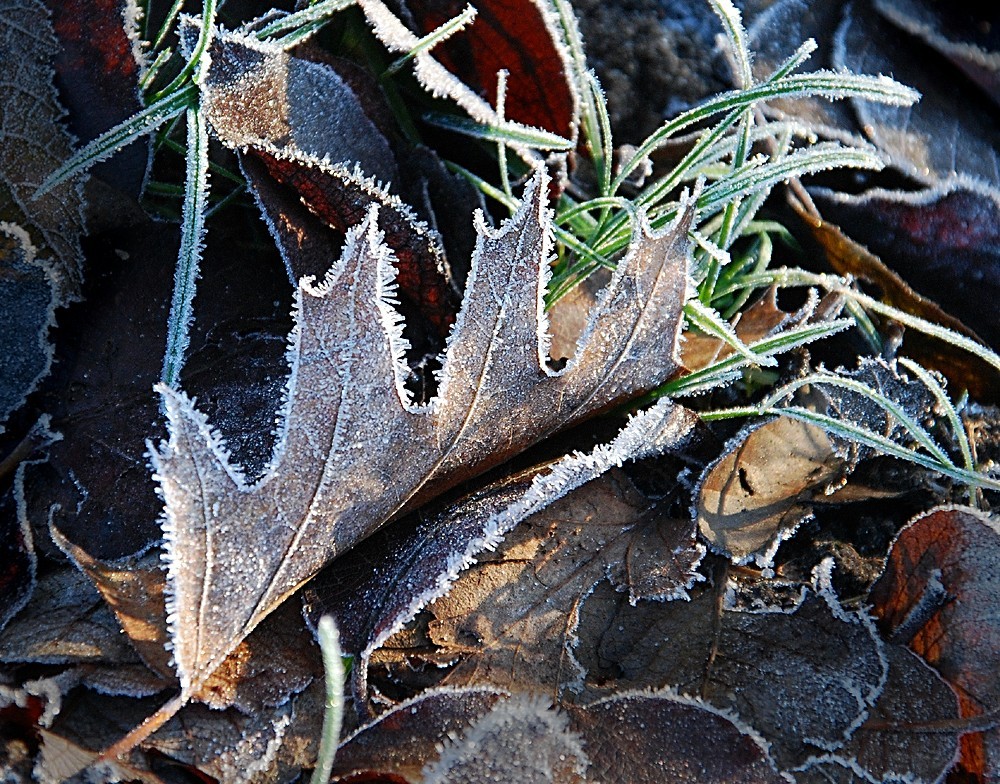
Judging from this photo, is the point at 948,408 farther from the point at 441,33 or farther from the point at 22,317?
the point at 22,317

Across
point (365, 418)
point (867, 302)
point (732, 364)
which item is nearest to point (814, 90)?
point (867, 302)

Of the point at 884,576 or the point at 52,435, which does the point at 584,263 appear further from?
the point at 52,435

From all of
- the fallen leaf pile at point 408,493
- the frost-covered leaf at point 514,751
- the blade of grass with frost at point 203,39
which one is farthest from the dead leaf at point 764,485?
the blade of grass with frost at point 203,39

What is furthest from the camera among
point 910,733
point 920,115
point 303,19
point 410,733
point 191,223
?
point 920,115

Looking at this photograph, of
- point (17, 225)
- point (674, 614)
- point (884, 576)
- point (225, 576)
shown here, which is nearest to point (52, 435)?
point (17, 225)

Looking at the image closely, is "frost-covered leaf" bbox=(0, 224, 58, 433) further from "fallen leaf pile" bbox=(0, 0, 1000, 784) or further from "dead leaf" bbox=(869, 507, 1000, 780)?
"dead leaf" bbox=(869, 507, 1000, 780)

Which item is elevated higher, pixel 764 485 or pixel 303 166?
pixel 303 166
